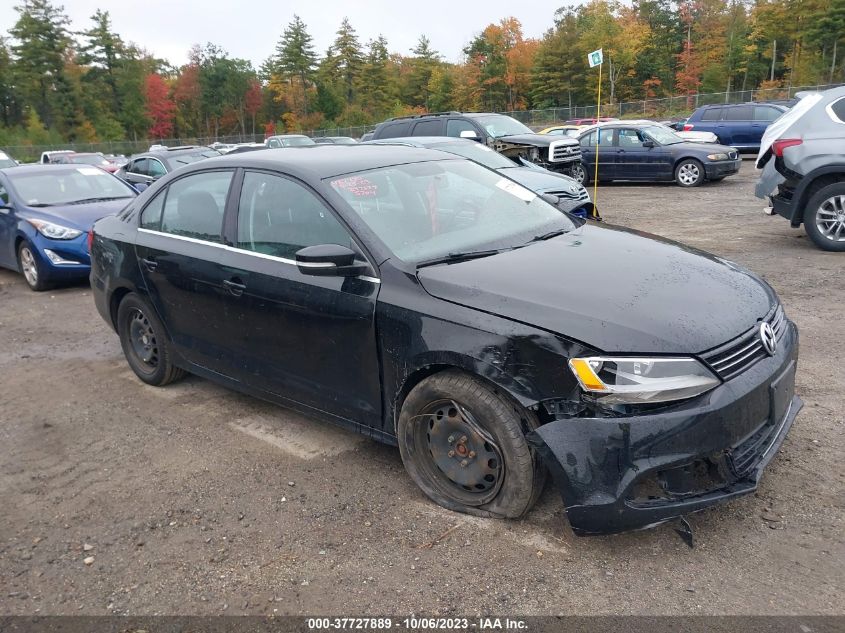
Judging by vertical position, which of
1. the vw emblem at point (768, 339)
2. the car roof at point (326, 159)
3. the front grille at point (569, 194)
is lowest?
the front grille at point (569, 194)

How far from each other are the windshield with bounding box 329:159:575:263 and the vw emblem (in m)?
1.30

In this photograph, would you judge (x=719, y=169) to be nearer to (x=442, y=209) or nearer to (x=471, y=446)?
(x=442, y=209)

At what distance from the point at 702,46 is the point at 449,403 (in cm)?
7174

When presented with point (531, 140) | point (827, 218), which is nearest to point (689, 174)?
point (531, 140)

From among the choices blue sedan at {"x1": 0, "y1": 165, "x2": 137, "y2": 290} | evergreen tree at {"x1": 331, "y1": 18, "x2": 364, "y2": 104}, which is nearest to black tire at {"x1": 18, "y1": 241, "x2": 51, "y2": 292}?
blue sedan at {"x1": 0, "y1": 165, "x2": 137, "y2": 290}

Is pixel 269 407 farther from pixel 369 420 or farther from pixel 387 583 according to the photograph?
pixel 387 583

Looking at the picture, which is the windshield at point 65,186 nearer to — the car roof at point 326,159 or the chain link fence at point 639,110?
the car roof at point 326,159

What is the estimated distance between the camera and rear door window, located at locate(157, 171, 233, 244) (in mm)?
4387

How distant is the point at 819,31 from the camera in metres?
52.8

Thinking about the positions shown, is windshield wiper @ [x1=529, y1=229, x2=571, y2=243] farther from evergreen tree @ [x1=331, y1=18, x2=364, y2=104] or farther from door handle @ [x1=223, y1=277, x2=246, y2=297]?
evergreen tree @ [x1=331, y1=18, x2=364, y2=104]

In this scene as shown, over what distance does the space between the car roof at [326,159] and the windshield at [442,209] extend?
88mm

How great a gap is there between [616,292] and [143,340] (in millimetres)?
3705

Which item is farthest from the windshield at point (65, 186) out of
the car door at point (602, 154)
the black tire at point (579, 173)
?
the car door at point (602, 154)

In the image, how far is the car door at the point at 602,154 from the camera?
57.6 ft
